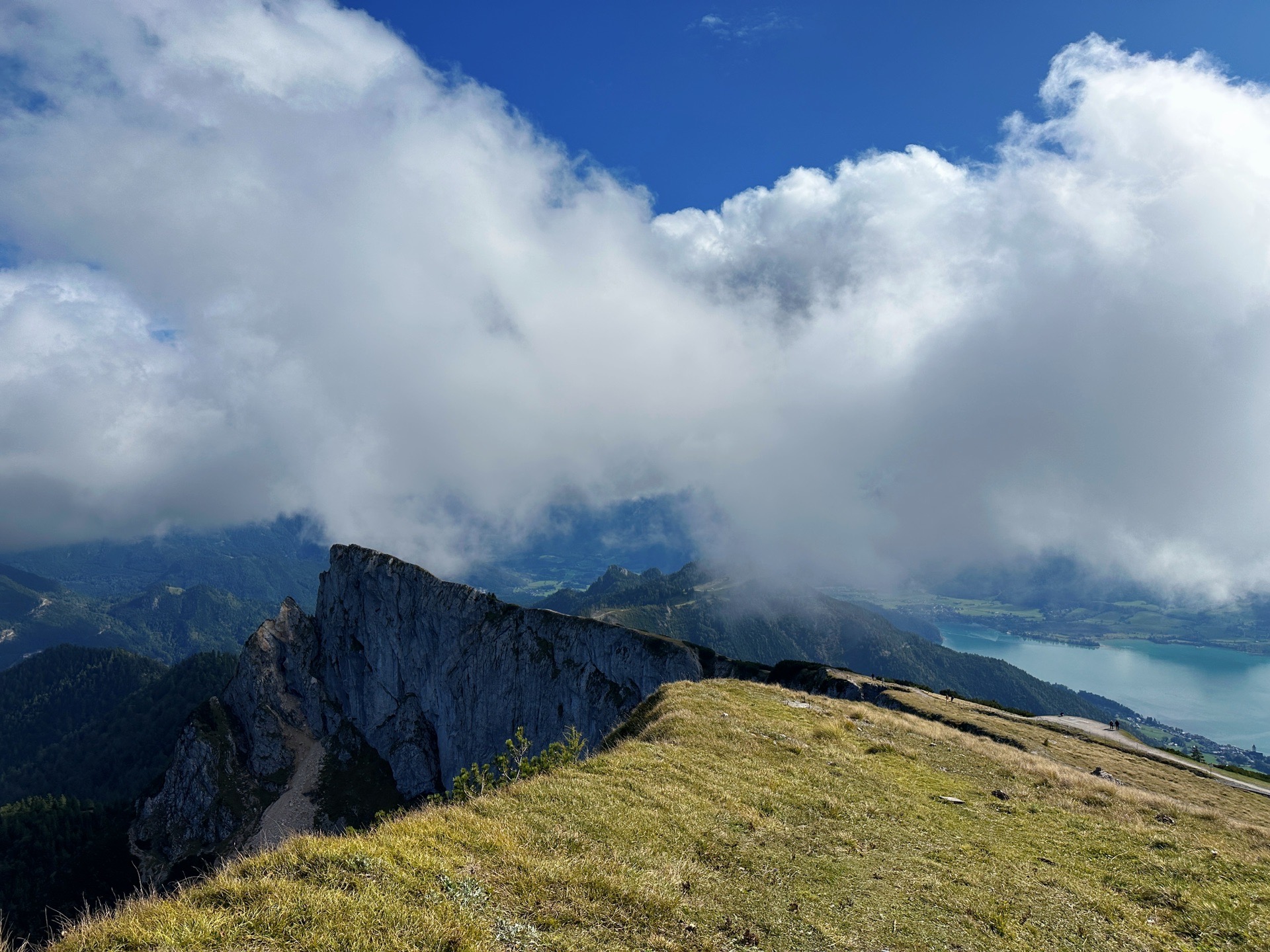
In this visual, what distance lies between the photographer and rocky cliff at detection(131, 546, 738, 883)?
12975cm

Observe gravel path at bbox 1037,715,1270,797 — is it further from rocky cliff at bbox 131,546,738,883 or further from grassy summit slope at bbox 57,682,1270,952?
rocky cliff at bbox 131,546,738,883

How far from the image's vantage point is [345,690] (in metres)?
185

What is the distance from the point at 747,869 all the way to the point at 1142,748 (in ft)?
180

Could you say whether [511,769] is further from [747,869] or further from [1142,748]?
[1142,748]

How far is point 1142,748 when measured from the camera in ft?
166

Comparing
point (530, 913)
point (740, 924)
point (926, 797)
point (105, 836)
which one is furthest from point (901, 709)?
point (105, 836)

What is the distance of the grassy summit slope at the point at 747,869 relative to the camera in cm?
1019

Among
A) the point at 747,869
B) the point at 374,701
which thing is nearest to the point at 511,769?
the point at 747,869

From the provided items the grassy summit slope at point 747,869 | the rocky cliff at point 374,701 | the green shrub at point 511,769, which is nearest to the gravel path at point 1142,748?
the grassy summit slope at point 747,869

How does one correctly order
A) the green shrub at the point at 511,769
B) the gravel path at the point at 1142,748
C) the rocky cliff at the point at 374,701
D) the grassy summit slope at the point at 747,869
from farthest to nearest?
the rocky cliff at the point at 374,701 → the gravel path at the point at 1142,748 → the green shrub at the point at 511,769 → the grassy summit slope at the point at 747,869

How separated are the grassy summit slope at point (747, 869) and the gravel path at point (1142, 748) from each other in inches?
893

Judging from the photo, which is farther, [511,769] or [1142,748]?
[1142,748]

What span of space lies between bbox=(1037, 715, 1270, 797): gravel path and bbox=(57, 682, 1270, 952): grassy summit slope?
22.7 meters

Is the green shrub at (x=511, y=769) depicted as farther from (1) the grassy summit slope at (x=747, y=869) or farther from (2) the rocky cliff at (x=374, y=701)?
(2) the rocky cliff at (x=374, y=701)
